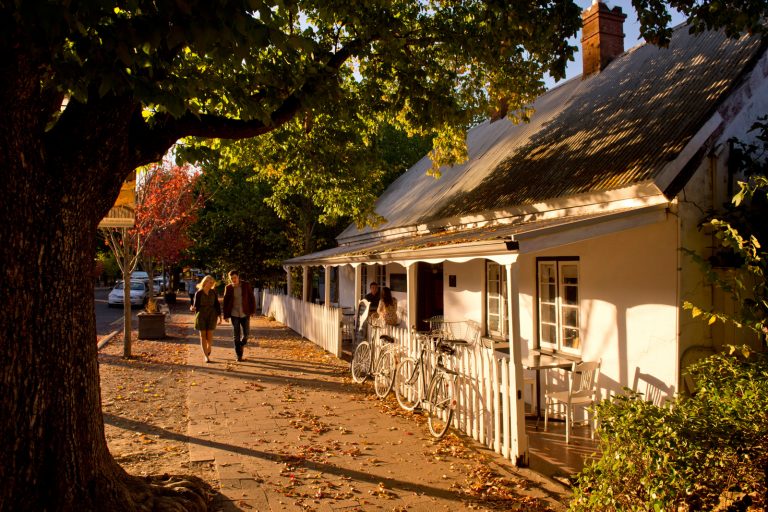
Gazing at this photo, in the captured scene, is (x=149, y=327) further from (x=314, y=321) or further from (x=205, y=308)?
(x=205, y=308)

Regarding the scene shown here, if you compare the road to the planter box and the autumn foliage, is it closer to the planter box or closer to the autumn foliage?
the planter box

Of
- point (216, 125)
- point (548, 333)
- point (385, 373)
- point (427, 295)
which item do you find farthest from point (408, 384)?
point (427, 295)

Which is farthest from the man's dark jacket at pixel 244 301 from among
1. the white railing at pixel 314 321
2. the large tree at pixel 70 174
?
the large tree at pixel 70 174

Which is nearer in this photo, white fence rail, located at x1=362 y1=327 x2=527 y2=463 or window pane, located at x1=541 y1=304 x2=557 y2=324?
white fence rail, located at x1=362 y1=327 x2=527 y2=463

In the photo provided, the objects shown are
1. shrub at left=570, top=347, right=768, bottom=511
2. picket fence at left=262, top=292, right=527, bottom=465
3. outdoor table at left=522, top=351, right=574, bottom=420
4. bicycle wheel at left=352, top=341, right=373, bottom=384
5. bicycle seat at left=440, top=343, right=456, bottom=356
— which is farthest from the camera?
bicycle wheel at left=352, top=341, right=373, bottom=384

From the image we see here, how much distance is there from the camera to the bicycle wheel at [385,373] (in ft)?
28.3

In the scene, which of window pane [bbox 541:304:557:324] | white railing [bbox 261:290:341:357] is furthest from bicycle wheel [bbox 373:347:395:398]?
white railing [bbox 261:290:341:357]

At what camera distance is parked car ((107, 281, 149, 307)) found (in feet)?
95.6

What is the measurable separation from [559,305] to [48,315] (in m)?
6.73

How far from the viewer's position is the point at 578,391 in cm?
705

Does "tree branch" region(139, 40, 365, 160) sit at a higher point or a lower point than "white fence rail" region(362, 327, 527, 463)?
higher

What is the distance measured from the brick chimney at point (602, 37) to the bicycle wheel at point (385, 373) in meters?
8.69

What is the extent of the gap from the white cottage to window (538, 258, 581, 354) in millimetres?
21

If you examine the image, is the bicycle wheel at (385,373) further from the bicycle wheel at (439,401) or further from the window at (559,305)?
the window at (559,305)
